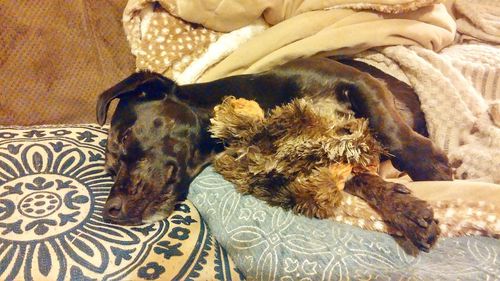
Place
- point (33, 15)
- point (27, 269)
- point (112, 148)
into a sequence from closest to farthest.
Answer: point (27, 269) < point (112, 148) < point (33, 15)

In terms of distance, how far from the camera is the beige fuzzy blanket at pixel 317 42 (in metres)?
1.47

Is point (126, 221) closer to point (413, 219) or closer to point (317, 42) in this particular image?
point (413, 219)

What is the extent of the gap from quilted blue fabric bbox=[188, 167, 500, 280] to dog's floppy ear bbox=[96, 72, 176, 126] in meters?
0.53

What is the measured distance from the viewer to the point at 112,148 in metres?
1.31

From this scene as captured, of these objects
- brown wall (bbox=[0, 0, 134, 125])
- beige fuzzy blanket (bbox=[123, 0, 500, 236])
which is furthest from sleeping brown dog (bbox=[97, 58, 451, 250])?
brown wall (bbox=[0, 0, 134, 125])

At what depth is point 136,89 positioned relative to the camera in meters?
1.36

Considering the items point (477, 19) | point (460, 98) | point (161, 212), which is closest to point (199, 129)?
point (161, 212)

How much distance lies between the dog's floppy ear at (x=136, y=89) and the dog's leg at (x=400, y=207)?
688 millimetres

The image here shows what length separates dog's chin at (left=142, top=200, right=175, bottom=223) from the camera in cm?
114

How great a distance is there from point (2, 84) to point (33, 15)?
27cm

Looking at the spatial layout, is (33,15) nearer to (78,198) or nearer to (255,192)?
(78,198)

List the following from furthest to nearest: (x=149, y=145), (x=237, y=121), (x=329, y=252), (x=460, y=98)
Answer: (x=460, y=98) → (x=149, y=145) → (x=237, y=121) → (x=329, y=252)

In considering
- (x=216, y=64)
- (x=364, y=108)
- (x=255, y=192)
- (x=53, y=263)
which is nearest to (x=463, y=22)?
(x=364, y=108)

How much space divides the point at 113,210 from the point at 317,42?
94 centimetres
